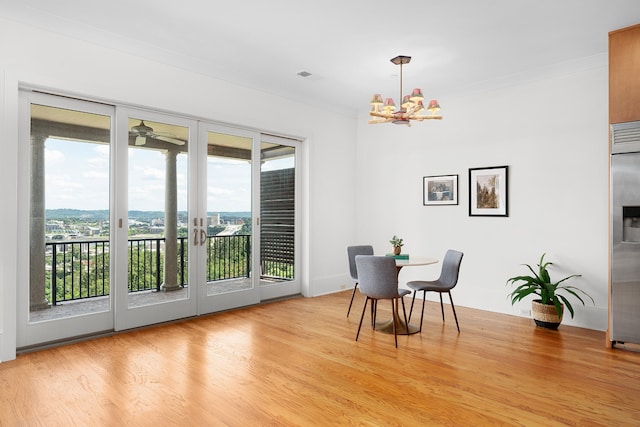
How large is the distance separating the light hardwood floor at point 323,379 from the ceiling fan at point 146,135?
6.92 ft

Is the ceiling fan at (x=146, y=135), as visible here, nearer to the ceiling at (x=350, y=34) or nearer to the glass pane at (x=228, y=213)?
the glass pane at (x=228, y=213)

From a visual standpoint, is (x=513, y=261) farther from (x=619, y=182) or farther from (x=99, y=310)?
(x=99, y=310)

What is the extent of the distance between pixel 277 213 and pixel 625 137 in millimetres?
4197

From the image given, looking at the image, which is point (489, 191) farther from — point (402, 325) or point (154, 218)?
point (154, 218)

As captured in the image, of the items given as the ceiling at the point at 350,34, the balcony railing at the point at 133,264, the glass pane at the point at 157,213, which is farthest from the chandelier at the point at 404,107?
the balcony railing at the point at 133,264

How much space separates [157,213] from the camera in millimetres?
4531

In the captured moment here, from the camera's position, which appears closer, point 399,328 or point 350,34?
point 350,34

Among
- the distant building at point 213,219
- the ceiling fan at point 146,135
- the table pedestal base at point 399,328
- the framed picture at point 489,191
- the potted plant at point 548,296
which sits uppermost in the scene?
the ceiling fan at point 146,135

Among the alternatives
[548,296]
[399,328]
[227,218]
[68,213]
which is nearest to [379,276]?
[399,328]

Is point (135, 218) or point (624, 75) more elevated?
point (624, 75)

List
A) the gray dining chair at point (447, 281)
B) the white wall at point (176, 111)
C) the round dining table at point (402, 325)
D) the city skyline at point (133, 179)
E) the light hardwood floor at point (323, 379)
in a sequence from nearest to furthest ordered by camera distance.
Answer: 1. the light hardwood floor at point (323, 379)
2. the white wall at point (176, 111)
3. the city skyline at point (133, 179)
4. the round dining table at point (402, 325)
5. the gray dining chair at point (447, 281)

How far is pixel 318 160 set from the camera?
6.34 metres

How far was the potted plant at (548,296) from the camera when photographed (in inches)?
170

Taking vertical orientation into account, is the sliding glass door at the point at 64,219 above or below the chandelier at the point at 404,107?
below
